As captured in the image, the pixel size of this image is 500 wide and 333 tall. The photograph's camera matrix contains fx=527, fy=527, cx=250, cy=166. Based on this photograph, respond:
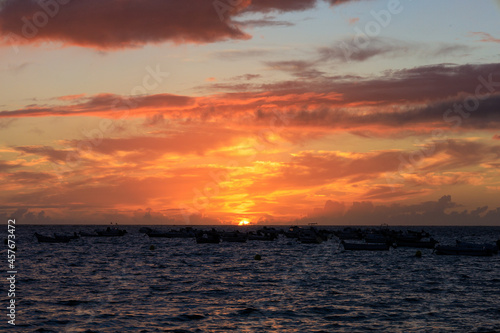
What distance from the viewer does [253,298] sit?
154 ft

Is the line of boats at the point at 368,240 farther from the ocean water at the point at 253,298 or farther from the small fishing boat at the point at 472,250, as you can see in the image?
the ocean water at the point at 253,298

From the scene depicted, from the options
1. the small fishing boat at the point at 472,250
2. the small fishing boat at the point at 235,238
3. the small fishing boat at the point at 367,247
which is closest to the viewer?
the small fishing boat at the point at 472,250

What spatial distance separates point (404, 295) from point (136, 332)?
1049 inches

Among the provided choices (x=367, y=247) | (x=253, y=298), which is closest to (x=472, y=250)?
(x=367, y=247)

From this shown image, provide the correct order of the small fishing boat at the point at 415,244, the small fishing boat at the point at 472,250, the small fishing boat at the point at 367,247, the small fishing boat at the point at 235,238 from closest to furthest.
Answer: the small fishing boat at the point at 472,250, the small fishing boat at the point at 367,247, the small fishing boat at the point at 415,244, the small fishing boat at the point at 235,238

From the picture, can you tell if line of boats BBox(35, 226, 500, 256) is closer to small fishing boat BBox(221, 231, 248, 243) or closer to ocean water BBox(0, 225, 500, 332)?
small fishing boat BBox(221, 231, 248, 243)

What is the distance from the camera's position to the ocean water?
36.3 metres

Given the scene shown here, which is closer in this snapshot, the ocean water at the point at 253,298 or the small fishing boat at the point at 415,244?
the ocean water at the point at 253,298

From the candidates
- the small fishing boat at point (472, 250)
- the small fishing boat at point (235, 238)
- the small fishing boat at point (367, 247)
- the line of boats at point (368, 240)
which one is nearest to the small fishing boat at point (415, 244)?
the line of boats at point (368, 240)

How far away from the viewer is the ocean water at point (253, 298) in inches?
1428

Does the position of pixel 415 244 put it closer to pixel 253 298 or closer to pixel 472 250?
pixel 472 250

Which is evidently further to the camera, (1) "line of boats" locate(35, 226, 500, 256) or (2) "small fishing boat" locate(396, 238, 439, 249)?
(2) "small fishing boat" locate(396, 238, 439, 249)

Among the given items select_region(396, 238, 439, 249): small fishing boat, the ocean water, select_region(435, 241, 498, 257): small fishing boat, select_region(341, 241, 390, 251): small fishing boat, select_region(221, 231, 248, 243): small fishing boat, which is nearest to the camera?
the ocean water

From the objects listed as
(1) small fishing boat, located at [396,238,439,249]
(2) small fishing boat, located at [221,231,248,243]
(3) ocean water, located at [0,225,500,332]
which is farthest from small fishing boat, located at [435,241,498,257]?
(2) small fishing boat, located at [221,231,248,243]
